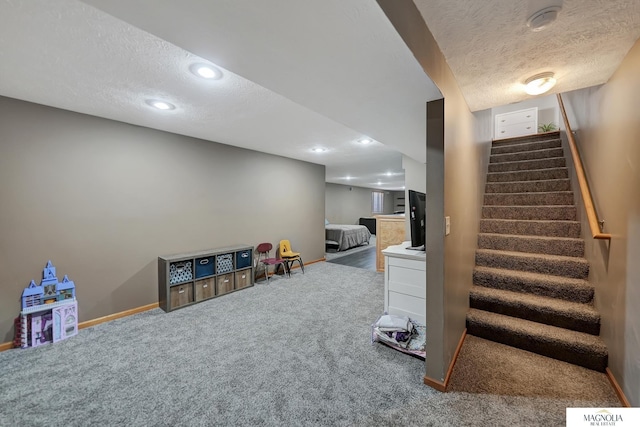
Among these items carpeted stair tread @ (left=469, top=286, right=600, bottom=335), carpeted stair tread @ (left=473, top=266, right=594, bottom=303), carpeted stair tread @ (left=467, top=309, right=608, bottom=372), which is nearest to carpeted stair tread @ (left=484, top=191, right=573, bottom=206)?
carpeted stair tread @ (left=473, top=266, right=594, bottom=303)

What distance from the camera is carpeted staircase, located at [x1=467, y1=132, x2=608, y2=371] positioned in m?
1.98

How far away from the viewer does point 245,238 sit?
4305 millimetres

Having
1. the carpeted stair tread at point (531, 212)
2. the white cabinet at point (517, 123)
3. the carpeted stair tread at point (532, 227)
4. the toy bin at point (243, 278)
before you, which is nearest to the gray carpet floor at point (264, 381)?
the toy bin at point (243, 278)

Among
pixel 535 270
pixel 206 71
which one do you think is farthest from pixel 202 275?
pixel 535 270

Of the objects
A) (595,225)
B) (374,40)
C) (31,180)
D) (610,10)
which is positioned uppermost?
(610,10)

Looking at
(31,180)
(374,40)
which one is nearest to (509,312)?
(374,40)

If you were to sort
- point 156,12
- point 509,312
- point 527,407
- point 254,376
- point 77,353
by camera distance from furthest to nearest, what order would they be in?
point 509,312 < point 77,353 < point 254,376 < point 527,407 < point 156,12

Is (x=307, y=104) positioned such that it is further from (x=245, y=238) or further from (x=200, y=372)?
(x=245, y=238)

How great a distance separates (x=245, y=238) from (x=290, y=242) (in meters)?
1.07

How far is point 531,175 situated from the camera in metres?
3.43

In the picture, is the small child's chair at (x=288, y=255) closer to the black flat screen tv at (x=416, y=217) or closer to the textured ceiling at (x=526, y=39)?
the black flat screen tv at (x=416, y=217)

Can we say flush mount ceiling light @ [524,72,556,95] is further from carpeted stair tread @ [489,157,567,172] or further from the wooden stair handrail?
carpeted stair tread @ [489,157,567,172]

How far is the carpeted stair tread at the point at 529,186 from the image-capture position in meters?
3.13

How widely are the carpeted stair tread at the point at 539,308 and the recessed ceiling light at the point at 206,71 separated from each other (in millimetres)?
3145
